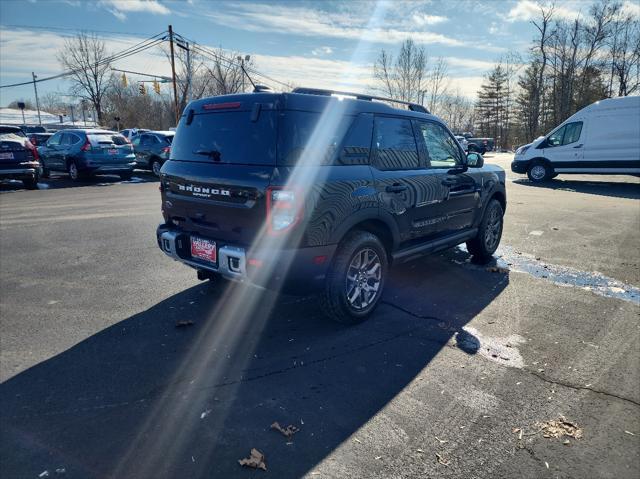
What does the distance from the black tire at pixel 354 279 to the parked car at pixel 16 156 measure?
12.5 metres

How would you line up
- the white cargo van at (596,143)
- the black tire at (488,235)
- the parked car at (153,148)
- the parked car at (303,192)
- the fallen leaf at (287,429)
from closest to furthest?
the fallen leaf at (287,429) → the parked car at (303,192) → the black tire at (488,235) → the white cargo van at (596,143) → the parked car at (153,148)

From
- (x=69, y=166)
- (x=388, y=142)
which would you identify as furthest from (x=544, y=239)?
(x=69, y=166)

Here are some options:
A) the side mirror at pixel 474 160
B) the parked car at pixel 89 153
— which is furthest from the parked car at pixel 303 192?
the parked car at pixel 89 153

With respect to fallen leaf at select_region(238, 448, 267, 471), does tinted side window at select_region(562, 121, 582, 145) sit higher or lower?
higher

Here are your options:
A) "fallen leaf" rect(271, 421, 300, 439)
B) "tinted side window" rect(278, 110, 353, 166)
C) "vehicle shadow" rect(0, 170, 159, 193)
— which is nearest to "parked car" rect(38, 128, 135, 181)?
"vehicle shadow" rect(0, 170, 159, 193)

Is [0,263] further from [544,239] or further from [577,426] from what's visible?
[544,239]

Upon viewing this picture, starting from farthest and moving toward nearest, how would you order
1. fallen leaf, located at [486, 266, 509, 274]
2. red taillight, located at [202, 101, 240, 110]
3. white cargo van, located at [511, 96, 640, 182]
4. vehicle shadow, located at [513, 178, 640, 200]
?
white cargo van, located at [511, 96, 640, 182] → vehicle shadow, located at [513, 178, 640, 200] → fallen leaf, located at [486, 266, 509, 274] → red taillight, located at [202, 101, 240, 110]

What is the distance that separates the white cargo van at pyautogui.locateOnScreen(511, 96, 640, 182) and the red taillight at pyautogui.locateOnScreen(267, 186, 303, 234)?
1525 cm

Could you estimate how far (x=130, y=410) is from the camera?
273 cm

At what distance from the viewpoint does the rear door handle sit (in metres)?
4.05

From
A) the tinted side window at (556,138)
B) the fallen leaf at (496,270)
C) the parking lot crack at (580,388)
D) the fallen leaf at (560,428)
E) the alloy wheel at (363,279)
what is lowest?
the fallen leaf at (560,428)

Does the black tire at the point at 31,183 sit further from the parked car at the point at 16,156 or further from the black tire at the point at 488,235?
the black tire at the point at 488,235

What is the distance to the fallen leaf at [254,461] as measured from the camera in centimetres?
227

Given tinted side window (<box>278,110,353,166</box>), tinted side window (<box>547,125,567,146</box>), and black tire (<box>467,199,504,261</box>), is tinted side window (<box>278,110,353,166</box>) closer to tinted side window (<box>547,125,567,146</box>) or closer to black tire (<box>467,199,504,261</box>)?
black tire (<box>467,199,504,261</box>)
